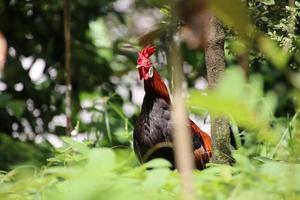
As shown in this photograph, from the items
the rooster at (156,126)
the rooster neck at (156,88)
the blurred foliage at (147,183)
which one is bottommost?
the rooster at (156,126)

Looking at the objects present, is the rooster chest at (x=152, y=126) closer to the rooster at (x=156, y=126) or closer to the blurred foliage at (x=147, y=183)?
the rooster at (x=156, y=126)

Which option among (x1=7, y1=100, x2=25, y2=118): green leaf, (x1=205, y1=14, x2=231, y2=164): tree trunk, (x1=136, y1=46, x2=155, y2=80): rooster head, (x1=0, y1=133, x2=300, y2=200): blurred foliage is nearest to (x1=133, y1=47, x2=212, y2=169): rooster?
(x1=136, y1=46, x2=155, y2=80): rooster head

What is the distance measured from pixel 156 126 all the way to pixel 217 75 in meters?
0.97

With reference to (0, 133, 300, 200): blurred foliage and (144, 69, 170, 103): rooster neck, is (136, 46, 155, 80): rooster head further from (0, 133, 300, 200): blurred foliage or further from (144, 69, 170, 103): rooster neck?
(0, 133, 300, 200): blurred foliage

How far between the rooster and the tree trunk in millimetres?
630

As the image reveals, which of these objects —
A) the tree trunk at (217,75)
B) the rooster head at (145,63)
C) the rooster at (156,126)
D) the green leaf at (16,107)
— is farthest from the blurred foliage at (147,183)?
the green leaf at (16,107)

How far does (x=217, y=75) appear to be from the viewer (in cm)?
248

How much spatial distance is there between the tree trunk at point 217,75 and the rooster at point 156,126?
0.63 meters

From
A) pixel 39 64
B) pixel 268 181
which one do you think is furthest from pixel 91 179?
pixel 39 64

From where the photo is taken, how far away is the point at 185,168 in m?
0.92

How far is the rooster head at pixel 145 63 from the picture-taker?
140 inches

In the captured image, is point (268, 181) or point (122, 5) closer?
point (268, 181)

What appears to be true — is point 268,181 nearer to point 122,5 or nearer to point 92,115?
point 92,115

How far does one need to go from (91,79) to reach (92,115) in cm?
53
